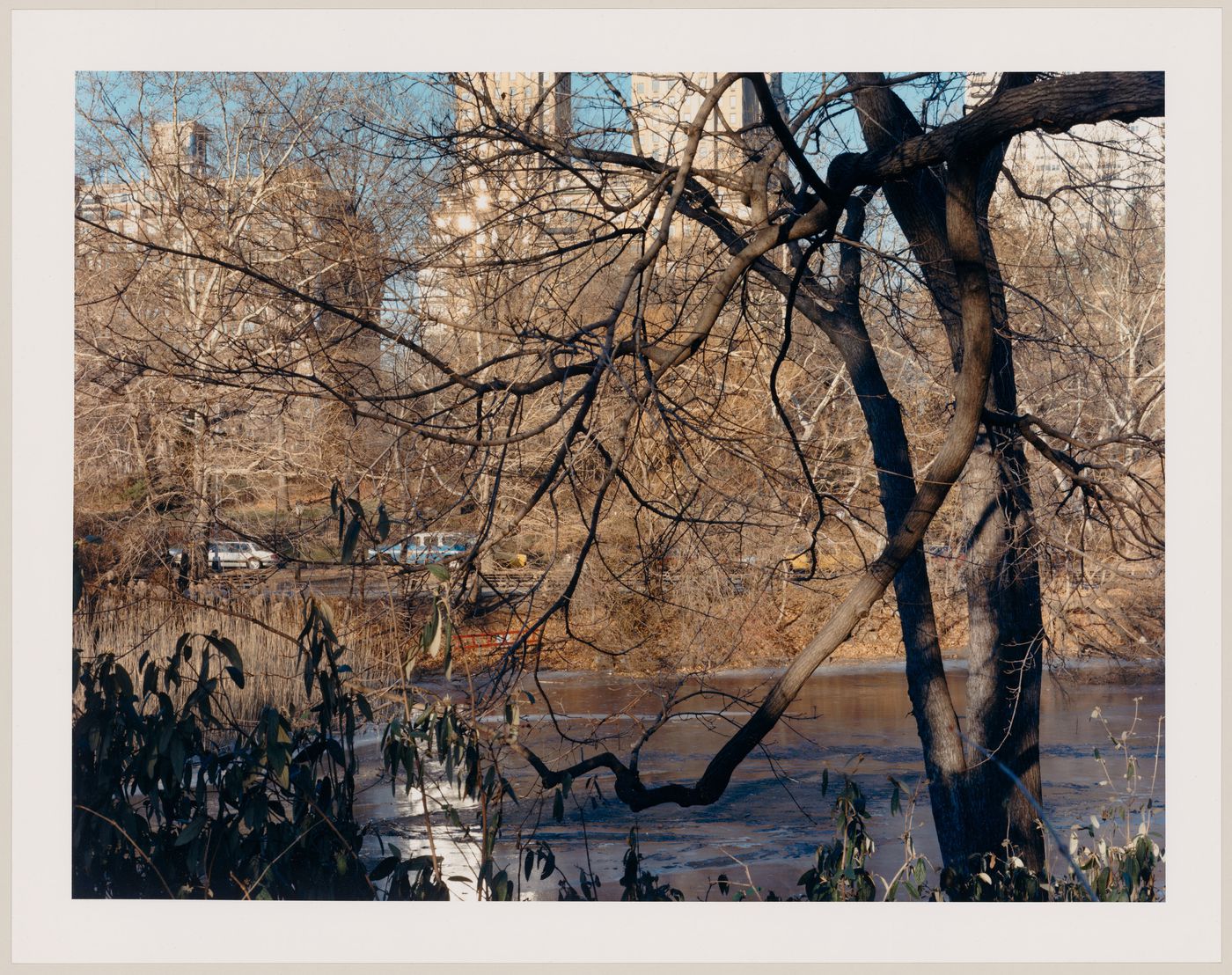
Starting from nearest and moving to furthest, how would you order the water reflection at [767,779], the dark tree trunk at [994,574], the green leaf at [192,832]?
the green leaf at [192,832] < the dark tree trunk at [994,574] < the water reflection at [767,779]

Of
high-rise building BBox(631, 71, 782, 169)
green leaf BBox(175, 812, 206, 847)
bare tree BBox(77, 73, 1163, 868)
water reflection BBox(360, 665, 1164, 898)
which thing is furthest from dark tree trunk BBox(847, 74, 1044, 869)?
green leaf BBox(175, 812, 206, 847)

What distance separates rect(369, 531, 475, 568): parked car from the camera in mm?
2775

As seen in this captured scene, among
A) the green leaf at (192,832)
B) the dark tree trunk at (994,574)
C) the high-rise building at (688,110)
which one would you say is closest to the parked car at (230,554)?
the green leaf at (192,832)

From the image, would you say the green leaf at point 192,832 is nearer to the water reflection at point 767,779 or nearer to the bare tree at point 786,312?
the bare tree at point 786,312

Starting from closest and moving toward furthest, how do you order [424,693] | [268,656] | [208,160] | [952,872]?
[424,693], [952,872], [268,656], [208,160]

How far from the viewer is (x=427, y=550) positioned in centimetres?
305

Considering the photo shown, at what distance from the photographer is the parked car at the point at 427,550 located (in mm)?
2775

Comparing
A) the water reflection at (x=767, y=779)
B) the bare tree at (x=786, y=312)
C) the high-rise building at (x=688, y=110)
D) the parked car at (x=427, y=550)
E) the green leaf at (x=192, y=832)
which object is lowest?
the water reflection at (x=767, y=779)

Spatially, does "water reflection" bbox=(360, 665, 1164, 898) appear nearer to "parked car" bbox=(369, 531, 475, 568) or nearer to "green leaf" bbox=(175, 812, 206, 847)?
"parked car" bbox=(369, 531, 475, 568)

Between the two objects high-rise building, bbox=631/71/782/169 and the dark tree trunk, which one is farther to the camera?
the dark tree trunk

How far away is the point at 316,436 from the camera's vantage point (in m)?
6.62
